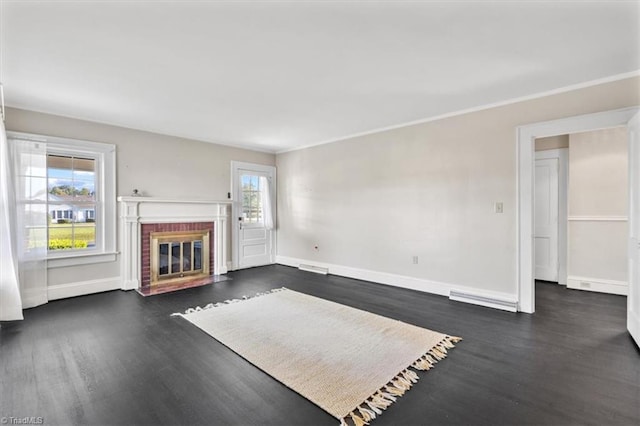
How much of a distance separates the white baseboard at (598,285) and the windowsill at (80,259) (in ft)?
23.4

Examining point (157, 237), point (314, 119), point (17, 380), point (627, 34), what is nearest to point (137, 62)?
point (314, 119)

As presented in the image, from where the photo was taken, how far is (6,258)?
3330 millimetres

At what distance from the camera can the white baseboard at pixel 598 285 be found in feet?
13.8

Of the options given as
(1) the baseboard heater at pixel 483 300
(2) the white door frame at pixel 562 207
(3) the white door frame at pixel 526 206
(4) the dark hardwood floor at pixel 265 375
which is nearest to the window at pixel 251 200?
(4) the dark hardwood floor at pixel 265 375

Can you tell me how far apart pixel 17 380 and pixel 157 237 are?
2967mm

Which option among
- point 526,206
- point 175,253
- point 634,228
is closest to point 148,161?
point 175,253

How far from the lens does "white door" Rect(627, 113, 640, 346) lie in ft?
8.68

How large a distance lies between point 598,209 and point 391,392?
4.68 m

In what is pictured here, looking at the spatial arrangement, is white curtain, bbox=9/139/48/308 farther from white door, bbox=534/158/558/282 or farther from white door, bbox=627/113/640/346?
white door, bbox=534/158/558/282

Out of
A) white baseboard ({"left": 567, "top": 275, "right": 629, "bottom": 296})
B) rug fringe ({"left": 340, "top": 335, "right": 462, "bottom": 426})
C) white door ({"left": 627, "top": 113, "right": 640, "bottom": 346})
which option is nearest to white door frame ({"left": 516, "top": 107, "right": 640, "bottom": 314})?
white door ({"left": 627, "top": 113, "right": 640, "bottom": 346})

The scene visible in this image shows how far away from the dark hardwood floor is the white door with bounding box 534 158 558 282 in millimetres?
1376

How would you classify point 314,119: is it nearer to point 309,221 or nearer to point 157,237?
point 309,221

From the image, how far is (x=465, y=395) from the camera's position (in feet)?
6.40

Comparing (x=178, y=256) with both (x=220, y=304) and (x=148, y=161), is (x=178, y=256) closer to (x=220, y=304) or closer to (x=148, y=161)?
(x=148, y=161)
